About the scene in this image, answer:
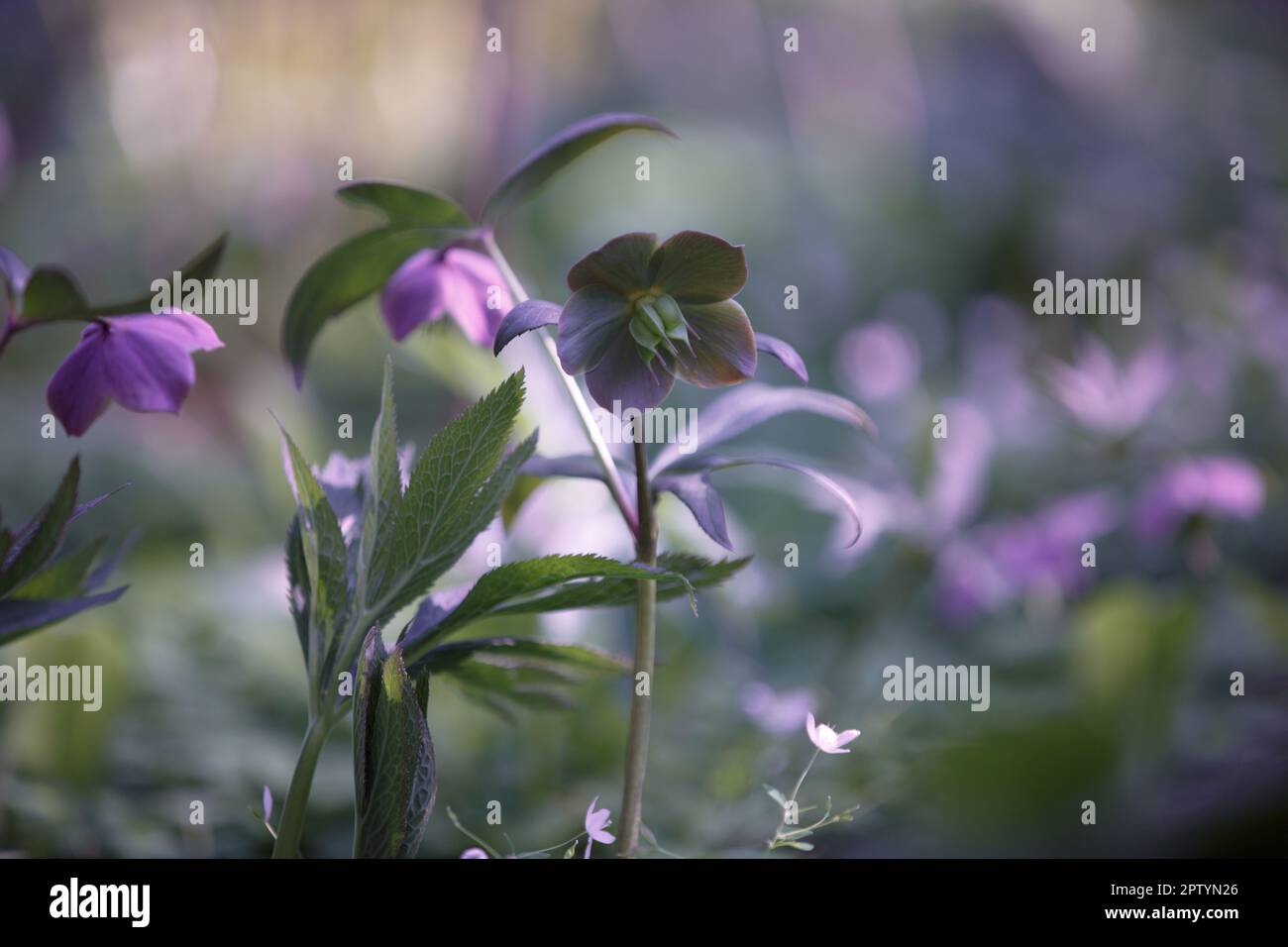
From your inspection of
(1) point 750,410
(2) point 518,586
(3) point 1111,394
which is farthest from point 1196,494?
(2) point 518,586

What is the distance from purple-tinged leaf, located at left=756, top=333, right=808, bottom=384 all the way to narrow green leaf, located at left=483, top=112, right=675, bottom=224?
0.27 ft

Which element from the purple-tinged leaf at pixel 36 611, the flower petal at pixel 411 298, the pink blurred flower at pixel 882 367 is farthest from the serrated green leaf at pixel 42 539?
the pink blurred flower at pixel 882 367

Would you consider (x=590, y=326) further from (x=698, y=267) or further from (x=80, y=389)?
(x=80, y=389)

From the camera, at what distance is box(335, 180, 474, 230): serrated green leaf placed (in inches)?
13.9

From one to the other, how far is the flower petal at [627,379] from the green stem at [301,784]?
13cm

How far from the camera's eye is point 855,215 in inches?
83.6

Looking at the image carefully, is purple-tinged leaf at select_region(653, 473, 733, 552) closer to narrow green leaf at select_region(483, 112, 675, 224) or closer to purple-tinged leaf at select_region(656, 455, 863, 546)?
purple-tinged leaf at select_region(656, 455, 863, 546)

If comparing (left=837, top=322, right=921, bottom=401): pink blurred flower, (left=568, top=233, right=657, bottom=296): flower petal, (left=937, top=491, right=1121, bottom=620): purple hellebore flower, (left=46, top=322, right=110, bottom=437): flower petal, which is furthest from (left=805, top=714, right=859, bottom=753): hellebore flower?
(left=837, top=322, right=921, bottom=401): pink blurred flower

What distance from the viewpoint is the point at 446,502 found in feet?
1.08

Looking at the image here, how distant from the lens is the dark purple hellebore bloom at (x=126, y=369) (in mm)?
331

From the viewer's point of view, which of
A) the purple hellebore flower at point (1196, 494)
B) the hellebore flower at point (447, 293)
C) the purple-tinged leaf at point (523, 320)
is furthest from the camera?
the purple hellebore flower at point (1196, 494)

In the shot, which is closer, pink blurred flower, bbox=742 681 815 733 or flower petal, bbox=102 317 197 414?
flower petal, bbox=102 317 197 414

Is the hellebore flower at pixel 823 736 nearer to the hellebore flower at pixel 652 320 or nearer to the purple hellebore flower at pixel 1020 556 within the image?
the hellebore flower at pixel 652 320
